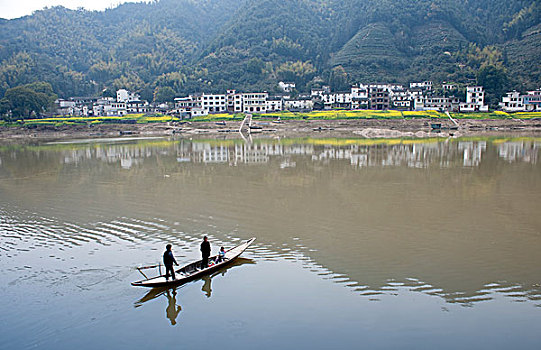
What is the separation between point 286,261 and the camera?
1252 centimetres

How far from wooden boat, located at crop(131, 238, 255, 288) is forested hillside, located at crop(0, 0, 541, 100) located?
88888 mm

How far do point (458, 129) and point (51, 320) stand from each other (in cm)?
6565

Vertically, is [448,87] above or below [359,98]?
above

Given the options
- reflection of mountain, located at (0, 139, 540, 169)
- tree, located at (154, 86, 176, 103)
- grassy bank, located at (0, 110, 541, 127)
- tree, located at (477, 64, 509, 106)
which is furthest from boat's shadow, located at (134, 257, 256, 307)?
tree, located at (154, 86, 176, 103)

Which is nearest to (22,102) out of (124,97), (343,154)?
(124,97)

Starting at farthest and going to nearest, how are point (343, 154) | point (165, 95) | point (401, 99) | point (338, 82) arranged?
point (165, 95), point (338, 82), point (401, 99), point (343, 154)

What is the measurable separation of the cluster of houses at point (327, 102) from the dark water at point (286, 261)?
6132 cm

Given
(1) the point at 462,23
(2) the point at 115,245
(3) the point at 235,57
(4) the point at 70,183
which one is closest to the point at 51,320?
(2) the point at 115,245

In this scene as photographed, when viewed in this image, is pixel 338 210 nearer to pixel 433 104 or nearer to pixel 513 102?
pixel 433 104

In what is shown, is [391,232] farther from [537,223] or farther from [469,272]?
[537,223]

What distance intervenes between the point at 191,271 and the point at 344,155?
27.3 metres

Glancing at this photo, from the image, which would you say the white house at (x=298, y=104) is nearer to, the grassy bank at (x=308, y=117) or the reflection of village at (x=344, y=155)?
the grassy bank at (x=308, y=117)

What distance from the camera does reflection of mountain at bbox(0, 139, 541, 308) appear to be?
12.0m

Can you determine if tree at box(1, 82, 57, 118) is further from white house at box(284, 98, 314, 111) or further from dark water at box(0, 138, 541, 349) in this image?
dark water at box(0, 138, 541, 349)
